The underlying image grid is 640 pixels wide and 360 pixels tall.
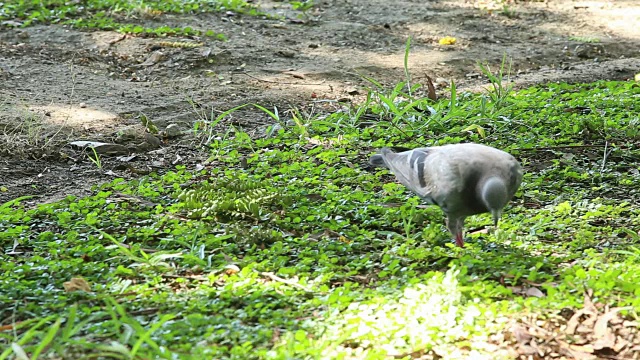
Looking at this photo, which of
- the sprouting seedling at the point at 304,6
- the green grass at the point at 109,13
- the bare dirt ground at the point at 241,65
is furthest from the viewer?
the sprouting seedling at the point at 304,6

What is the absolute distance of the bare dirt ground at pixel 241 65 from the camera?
5.99 metres

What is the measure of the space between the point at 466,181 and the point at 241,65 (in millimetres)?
4270

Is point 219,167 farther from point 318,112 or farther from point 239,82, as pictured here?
point 239,82

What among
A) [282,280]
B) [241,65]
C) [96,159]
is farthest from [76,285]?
[241,65]

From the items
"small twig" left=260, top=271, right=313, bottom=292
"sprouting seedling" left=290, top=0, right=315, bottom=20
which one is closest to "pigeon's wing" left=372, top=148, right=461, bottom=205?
"small twig" left=260, top=271, right=313, bottom=292

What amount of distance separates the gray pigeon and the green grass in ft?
15.5

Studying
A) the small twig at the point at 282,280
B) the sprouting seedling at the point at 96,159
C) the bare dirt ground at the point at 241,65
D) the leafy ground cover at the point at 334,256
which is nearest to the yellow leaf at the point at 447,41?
the bare dirt ground at the point at 241,65

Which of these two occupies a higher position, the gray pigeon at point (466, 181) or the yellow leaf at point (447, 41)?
the gray pigeon at point (466, 181)

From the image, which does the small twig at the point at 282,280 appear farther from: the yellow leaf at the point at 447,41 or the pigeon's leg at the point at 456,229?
the yellow leaf at the point at 447,41

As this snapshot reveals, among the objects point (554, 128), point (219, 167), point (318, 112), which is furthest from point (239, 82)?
point (554, 128)

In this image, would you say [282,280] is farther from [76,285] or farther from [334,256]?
[76,285]

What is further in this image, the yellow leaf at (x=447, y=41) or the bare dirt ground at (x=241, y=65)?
the yellow leaf at (x=447, y=41)

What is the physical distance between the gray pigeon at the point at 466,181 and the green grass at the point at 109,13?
4.71 meters

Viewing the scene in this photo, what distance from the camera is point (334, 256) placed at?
426 cm
